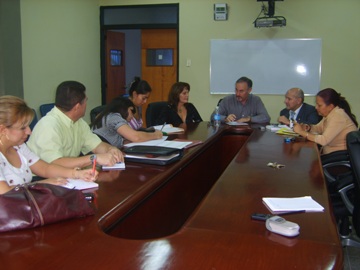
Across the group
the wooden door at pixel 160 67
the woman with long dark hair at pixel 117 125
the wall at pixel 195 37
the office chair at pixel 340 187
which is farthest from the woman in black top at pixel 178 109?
the wooden door at pixel 160 67

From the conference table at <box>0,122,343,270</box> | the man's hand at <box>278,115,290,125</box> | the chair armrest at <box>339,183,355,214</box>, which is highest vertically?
the man's hand at <box>278,115,290,125</box>

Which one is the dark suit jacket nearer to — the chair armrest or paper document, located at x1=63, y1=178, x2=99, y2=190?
the chair armrest

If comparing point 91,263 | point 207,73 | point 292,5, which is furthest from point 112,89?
point 91,263

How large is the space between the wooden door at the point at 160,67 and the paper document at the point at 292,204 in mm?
4999

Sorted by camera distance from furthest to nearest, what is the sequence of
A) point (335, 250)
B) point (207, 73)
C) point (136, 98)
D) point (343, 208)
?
point (207, 73), point (136, 98), point (343, 208), point (335, 250)

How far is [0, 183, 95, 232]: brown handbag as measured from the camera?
112cm

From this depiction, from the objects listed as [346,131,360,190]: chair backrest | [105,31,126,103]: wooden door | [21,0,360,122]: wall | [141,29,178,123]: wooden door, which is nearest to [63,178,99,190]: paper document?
[346,131,360,190]: chair backrest

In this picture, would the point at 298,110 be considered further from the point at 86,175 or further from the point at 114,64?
the point at 114,64

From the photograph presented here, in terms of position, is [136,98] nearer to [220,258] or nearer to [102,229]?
[102,229]

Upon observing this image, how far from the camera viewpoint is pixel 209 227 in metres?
1.23

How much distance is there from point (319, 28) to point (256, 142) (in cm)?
332

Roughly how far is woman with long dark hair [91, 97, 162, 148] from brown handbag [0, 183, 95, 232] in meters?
1.39

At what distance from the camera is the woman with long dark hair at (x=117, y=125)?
2.64 m

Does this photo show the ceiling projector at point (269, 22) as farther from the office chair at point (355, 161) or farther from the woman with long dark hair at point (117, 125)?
the office chair at point (355, 161)
